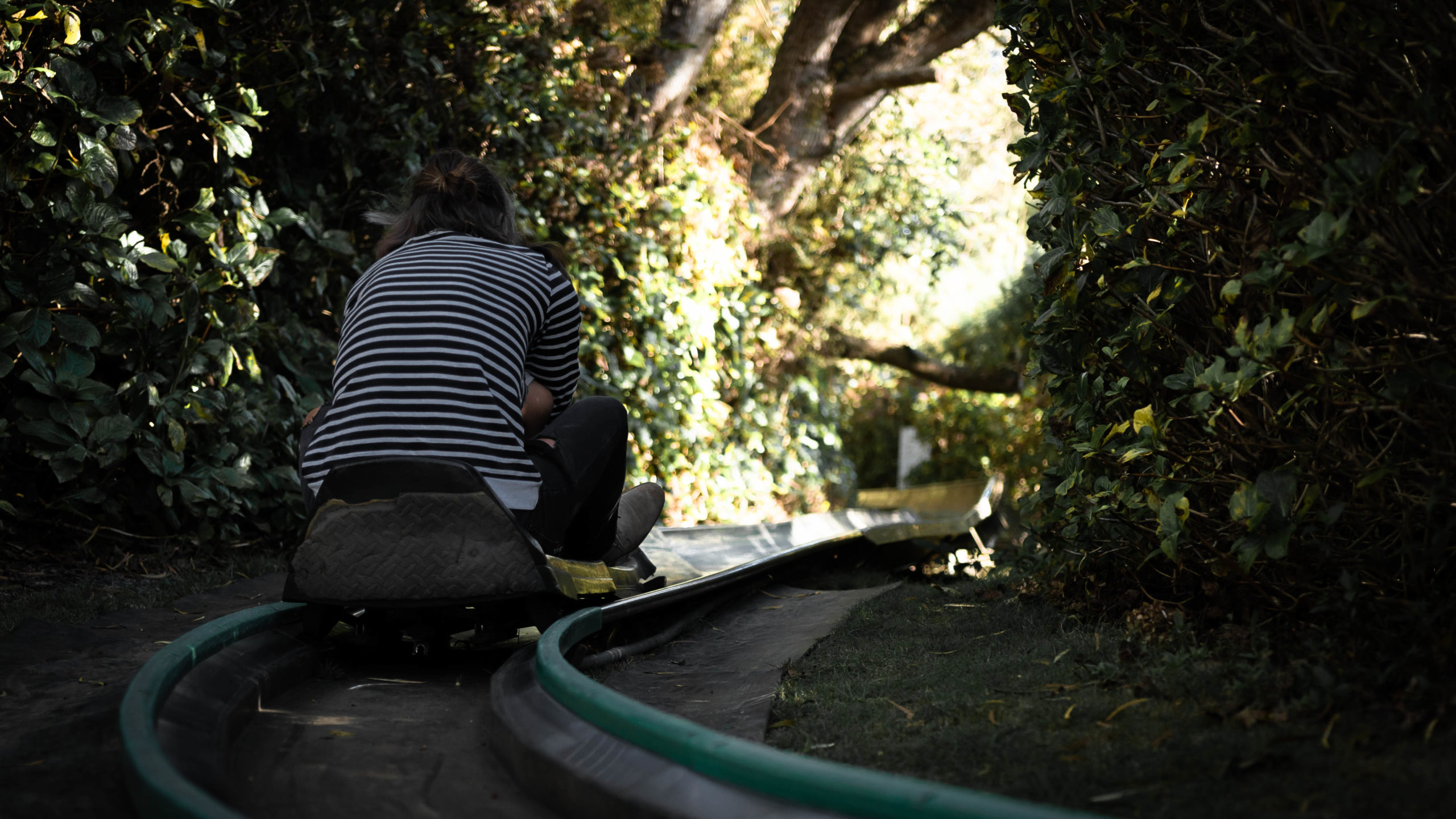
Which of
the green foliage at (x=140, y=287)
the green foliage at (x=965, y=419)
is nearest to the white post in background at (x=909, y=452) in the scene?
the green foliage at (x=965, y=419)

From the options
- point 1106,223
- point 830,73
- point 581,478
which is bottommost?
point 581,478

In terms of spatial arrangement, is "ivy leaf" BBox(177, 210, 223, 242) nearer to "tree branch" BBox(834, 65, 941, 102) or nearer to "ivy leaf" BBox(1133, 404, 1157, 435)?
"ivy leaf" BBox(1133, 404, 1157, 435)

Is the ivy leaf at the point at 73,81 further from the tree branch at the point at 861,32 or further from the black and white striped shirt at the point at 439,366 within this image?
the tree branch at the point at 861,32

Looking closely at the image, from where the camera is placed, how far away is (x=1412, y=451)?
178 centimetres

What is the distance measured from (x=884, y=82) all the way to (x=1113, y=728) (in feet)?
28.6

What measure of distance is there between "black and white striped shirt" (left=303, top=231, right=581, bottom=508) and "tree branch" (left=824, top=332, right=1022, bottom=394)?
29.8ft

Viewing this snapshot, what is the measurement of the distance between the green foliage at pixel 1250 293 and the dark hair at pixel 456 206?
1407 millimetres

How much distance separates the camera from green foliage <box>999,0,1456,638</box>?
1.66 meters

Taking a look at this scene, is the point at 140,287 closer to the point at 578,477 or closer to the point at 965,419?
the point at 578,477

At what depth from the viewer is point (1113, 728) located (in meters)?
1.67

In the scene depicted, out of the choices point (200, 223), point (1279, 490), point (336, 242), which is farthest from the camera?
point (336, 242)

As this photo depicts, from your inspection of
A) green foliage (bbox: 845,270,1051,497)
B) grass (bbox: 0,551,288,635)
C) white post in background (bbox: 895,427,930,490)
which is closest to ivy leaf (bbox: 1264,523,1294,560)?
grass (bbox: 0,551,288,635)

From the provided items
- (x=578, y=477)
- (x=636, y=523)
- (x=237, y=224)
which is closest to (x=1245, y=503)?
(x=578, y=477)

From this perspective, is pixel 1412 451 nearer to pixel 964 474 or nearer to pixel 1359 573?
pixel 1359 573
